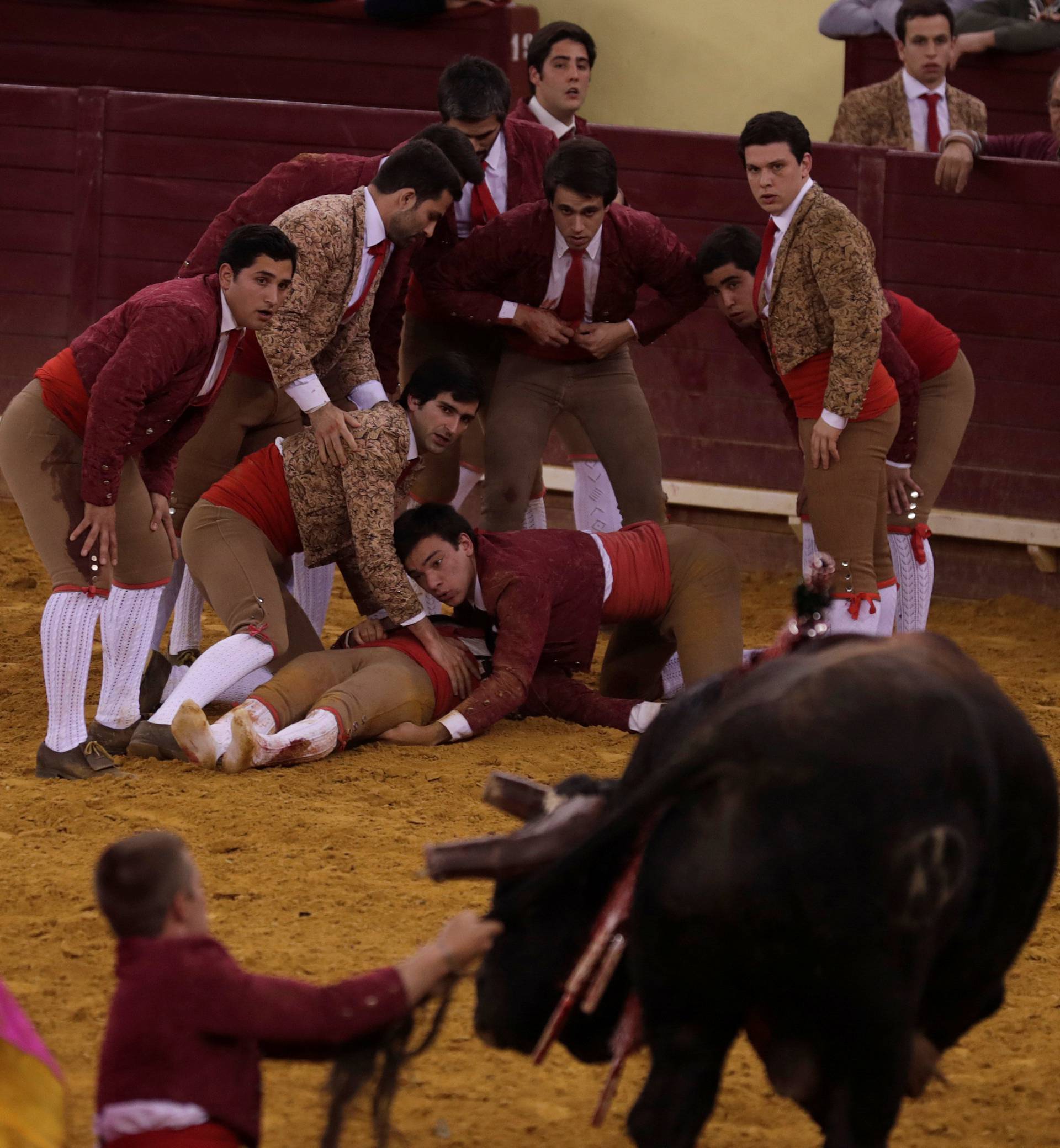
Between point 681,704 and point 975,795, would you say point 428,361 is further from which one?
point 975,795

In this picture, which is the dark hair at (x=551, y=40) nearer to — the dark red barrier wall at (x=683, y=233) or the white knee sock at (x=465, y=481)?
the dark red barrier wall at (x=683, y=233)

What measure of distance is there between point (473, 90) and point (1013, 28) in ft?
12.1

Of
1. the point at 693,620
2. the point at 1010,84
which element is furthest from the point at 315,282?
the point at 1010,84

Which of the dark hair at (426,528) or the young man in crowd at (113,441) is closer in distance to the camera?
the young man in crowd at (113,441)

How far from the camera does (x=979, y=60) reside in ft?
27.1

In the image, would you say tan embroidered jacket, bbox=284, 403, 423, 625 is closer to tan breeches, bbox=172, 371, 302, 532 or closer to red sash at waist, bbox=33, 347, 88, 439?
tan breeches, bbox=172, 371, 302, 532

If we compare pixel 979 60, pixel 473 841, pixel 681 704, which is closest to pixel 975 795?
pixel 681 704

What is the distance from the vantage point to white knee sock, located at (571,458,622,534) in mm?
6367

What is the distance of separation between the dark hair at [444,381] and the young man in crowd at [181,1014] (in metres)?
A: 2.91

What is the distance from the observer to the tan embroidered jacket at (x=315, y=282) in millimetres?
5043

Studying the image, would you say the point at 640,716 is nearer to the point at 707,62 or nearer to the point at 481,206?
the point at 481,206

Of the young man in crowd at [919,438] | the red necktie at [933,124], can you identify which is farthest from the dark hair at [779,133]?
the red necktie at [933,124]

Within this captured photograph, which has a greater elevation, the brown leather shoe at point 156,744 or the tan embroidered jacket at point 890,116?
the tan embroidered jacket at point 890,116

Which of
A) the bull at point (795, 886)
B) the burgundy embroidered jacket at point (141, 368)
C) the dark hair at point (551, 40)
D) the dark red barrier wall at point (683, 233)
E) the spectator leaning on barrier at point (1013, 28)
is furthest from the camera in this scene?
the spectator leaning on barrier at point (1013, 28)
